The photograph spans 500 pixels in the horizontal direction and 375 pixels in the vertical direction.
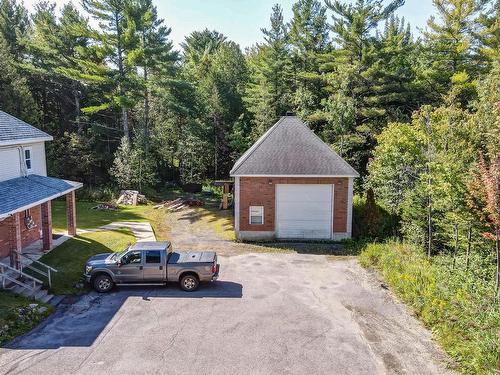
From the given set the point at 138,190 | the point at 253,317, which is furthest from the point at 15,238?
the point at 138,190

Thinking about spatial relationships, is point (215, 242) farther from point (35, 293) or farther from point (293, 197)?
point (35, 293)

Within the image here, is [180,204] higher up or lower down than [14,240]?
lower down

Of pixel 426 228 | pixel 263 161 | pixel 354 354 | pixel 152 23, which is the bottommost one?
pixel 354 354

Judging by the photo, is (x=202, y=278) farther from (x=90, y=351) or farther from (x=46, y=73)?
(x=46, y=73)

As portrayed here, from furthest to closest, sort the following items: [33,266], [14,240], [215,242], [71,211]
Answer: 1. [215,242]
2. [71,211]
3. [33,266]
4. [14,240]

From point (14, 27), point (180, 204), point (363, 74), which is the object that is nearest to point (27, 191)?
point (180, 204)

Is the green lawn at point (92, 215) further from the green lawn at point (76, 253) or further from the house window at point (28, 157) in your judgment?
the house window at point (28, 157)

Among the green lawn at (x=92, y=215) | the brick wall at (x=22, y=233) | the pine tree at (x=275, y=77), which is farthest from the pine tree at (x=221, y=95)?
the brick wall at (x=22, y=233)
